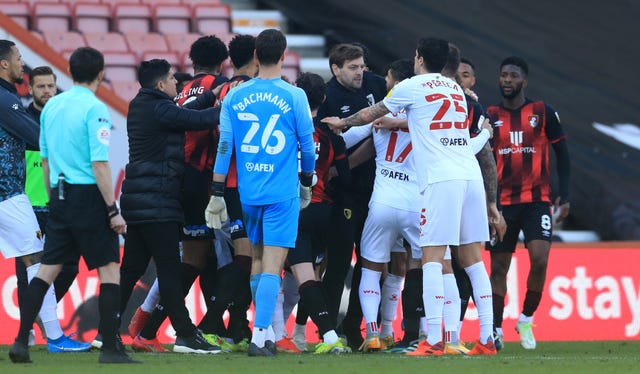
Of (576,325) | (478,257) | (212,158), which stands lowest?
(576,325)

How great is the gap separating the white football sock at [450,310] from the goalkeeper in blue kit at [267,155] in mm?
1240

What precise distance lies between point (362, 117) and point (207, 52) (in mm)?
1453

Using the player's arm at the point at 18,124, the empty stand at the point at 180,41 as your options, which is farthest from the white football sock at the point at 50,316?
the empty stand at the point at 180,41

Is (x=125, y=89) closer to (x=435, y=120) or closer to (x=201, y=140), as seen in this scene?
(x=201, y=140)

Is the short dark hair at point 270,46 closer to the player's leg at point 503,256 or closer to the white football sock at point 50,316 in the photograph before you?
the white football sock at point 50,316

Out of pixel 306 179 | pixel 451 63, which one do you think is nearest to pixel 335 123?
pixel 306 179

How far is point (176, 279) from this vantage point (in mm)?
9156

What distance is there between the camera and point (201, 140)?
984 centimetres

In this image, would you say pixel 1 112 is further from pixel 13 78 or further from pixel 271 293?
pixel 271 293

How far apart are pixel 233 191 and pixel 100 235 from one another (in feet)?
4.52

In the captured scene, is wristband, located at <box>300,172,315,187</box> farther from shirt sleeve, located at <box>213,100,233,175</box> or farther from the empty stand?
the empty stand

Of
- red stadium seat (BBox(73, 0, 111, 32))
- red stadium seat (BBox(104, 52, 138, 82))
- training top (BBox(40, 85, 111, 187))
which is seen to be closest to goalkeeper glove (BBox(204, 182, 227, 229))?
training top (BBox(40, 85, 111, 187))

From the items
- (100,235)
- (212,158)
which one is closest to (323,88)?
(212,158)

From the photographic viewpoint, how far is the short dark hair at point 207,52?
9859mm
